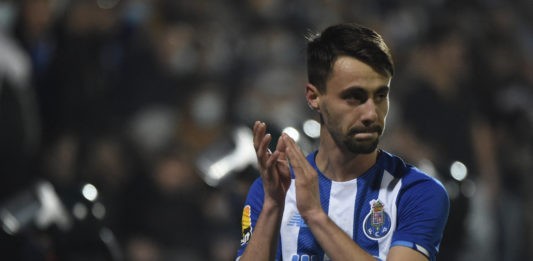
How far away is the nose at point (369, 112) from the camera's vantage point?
10.2 ft

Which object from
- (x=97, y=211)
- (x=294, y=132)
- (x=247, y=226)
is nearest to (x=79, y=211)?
(x=97, y=211)

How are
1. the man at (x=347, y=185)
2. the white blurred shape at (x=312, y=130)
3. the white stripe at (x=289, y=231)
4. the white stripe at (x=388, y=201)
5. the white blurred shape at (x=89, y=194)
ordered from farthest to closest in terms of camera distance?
the white blurred shape at (x=312, y=130)
the white blurred shape at (x=89, y=194)
the white stripe at (x=289, y=231)
the white stripe at (x=388, y=201)
the man at (x=347, y=185)

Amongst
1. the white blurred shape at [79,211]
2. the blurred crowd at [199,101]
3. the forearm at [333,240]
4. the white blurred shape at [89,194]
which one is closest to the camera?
the forearm at [333,240]

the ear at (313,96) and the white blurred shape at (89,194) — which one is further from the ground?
the ear at (313,96)

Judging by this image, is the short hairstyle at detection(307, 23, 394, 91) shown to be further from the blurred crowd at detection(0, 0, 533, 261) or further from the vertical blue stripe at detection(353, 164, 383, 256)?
the blurred crowd at detection(0, 0, 533, 261)

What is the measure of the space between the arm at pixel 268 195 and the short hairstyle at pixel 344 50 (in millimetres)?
289

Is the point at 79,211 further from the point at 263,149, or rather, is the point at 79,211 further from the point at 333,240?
the point at 333,240

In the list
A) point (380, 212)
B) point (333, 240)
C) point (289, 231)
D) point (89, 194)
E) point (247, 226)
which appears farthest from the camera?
point (89, 194)

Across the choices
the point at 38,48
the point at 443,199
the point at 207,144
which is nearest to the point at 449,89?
the point at 207,144

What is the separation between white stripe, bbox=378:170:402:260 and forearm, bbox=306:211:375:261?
20 cm

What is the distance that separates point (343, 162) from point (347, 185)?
0.27 ft

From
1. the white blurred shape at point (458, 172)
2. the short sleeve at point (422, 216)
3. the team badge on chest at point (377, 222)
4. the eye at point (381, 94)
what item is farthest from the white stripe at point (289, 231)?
the white blurred shape at point (458, 172)

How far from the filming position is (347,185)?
3.38 meters

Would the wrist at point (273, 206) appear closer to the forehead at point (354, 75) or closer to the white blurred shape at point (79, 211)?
the forehead at point (354, 75)
